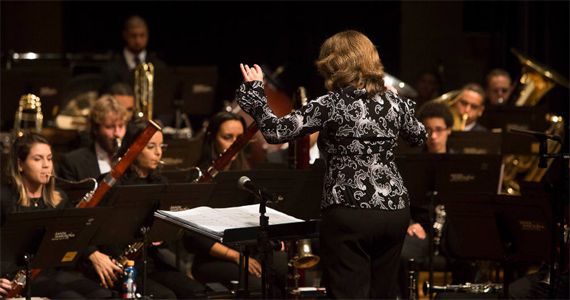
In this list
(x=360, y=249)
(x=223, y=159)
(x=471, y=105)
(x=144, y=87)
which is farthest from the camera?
(x=144, y=87)

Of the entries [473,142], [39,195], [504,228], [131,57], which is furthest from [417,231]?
[131,57]

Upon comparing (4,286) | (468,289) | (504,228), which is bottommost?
(468,289)

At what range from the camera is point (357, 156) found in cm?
379

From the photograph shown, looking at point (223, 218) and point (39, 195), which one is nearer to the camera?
point (223, 218)

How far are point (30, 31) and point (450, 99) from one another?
429 cm

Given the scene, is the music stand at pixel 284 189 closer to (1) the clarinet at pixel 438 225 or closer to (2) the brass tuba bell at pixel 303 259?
(2) the brass tuba bell at pixel 303 259

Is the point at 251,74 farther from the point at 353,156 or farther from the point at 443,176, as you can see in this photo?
the point at 443,176

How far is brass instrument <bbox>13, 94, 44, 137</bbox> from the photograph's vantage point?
698 cm

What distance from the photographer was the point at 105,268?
5.14m

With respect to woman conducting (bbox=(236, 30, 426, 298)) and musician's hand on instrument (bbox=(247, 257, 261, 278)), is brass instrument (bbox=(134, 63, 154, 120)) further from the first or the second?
woman conducting (bbox=(236, 30, 426, 298))

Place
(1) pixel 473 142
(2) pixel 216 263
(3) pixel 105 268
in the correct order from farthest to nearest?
(1) pixel 473 142, (2) pixel 216 263, (3) pixel 105 268

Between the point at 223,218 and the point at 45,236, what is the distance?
951 millimetres

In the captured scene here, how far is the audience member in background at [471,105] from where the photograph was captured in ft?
25.3

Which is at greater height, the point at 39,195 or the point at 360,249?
the point at 39,195
